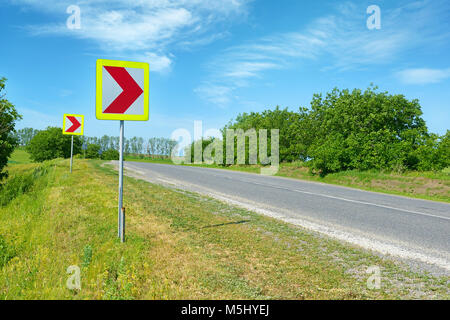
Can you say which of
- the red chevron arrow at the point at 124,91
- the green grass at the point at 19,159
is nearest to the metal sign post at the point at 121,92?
the red chevron arrow at the point at 124,91

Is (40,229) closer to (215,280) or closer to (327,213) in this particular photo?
(215,280)

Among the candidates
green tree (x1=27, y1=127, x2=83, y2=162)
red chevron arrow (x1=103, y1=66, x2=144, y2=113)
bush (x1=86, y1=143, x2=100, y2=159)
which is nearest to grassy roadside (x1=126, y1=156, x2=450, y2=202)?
red chevron arrow (x1=103, y1=66, x2=144, y2=113)

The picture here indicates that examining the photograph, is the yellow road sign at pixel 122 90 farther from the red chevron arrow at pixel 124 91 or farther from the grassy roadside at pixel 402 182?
the grassy roadside at pixel 402 182

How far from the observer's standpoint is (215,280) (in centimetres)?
354

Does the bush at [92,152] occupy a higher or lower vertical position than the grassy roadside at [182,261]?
higher

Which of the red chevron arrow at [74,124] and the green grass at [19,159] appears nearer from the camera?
the red chevron arrow at [74,124]

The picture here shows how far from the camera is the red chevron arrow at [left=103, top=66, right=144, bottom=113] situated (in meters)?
4.91

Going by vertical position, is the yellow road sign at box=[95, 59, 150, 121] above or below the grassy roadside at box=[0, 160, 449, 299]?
above

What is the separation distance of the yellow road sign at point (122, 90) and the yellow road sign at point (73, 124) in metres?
10.7

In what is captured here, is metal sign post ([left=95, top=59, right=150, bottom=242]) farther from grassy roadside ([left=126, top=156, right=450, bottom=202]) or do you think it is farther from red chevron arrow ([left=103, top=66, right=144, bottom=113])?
grassy roadside ([left=126, top=156, right=450, bottom=202])

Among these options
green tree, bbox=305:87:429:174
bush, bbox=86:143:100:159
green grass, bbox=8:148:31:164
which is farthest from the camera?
bush, bbox=86:143:100:159

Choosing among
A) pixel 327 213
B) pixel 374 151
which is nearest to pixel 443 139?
pixel 374 151

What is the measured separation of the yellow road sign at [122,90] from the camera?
15.9 feet
